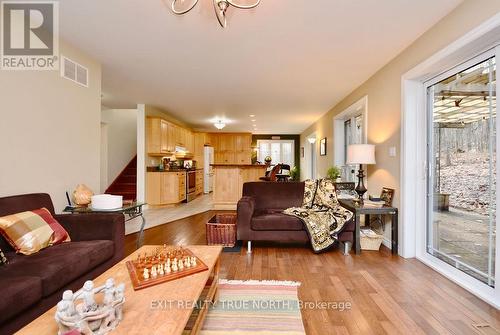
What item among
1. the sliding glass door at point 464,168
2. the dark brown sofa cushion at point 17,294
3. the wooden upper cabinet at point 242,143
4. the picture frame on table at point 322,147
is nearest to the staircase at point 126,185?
the wooden upper cabinet at point 242,143

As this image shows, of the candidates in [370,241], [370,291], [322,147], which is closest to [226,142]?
[322,147]

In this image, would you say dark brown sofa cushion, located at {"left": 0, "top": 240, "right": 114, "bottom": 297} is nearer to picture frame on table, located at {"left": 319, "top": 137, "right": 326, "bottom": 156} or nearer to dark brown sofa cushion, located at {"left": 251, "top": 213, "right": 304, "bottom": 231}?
dark brown sofa cushion, located at {"left": 251, "top": 213, "right": 304, "bottom": 231}

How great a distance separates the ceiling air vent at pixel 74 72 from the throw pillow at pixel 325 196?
3314mm

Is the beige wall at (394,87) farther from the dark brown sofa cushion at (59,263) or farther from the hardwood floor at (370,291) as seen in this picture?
the dark brown sofa cushion at (59,263)

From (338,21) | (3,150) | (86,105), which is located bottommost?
(3,150)

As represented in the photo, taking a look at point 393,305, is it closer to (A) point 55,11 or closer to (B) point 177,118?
(A) point 55,11

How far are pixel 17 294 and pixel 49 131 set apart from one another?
76.0 inches

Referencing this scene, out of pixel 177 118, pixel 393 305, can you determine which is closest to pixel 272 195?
pixel 393 305

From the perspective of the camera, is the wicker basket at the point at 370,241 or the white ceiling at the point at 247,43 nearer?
the white ceiling at the point at 247,43

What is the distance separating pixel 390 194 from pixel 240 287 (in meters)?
2.25

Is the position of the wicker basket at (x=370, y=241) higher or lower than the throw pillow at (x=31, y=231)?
lower

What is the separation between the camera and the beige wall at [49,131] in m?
2.34

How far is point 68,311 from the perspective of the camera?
3.16 feet

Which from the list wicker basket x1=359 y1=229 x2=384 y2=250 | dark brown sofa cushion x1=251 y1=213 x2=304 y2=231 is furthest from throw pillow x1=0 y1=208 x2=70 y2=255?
wicker basket x1=359 y1=229 x2=384 y2=250
